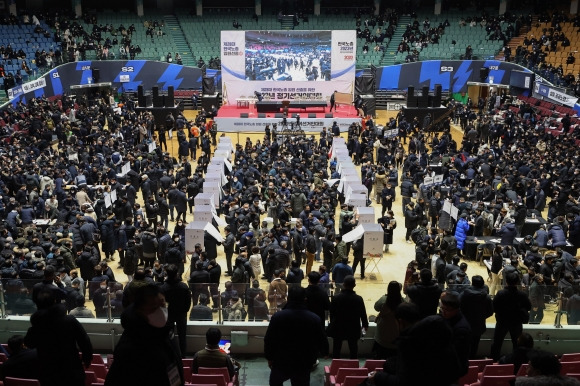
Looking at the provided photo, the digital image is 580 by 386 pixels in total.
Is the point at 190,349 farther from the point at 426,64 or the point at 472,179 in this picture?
the point at 426,64

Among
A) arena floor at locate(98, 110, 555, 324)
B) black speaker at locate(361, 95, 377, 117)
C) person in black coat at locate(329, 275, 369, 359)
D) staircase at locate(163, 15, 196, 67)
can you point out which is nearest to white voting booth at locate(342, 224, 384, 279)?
arena floor at locate(98, 110, 555, 324)

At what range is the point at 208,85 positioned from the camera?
1475 inches

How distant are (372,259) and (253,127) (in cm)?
1848

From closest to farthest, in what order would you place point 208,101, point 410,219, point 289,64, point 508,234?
point 508,234 < point 410,219 < point 208,101 < point 289,64

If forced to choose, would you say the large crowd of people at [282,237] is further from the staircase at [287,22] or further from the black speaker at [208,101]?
the staircase at [287,22]

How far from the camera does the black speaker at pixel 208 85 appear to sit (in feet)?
123

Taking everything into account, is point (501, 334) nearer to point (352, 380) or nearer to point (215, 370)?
point (352, 380)

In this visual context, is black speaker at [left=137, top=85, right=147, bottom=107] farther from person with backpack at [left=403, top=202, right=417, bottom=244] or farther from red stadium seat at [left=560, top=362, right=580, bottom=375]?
red stadium seat at [left=560, top=362, right=580, bottom=375]

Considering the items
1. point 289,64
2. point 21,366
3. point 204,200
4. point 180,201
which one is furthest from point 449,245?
point 289,64

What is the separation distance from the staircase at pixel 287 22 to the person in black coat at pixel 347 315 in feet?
128

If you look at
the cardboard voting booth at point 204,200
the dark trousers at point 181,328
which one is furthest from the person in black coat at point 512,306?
the cardboard voting booth at point 204,200

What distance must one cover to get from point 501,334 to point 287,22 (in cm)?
3893

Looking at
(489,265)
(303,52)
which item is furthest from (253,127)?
(489,265)

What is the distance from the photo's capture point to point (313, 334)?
649cm
